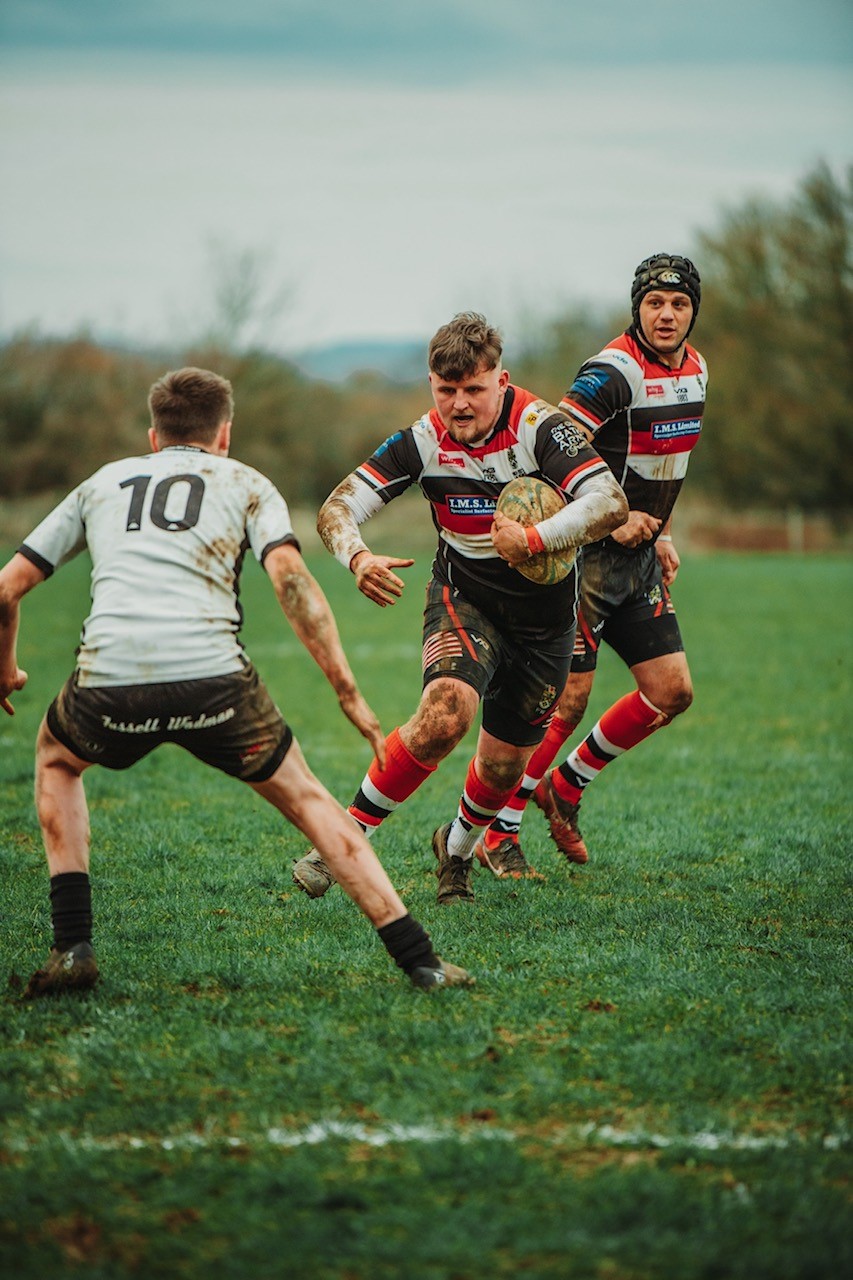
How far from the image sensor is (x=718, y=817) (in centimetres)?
747

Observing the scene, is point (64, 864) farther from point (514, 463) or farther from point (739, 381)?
point (739, 381)

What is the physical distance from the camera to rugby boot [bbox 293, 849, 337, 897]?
17.3ft

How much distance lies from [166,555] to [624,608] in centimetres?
279

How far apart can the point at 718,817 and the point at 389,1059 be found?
4046mm

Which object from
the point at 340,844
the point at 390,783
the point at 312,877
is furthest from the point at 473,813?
the point at 340,844

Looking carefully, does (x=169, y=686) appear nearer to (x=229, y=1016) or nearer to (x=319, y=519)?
(x=229, y=1016)

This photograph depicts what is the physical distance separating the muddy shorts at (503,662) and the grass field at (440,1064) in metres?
0.78

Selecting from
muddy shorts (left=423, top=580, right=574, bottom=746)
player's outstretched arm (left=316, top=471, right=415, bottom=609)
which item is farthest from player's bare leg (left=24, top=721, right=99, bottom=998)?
muddy shorts (left=423, top=580, right=574, bottom=746)

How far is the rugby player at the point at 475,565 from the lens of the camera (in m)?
5.04

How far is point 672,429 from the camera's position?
6043 millimetres

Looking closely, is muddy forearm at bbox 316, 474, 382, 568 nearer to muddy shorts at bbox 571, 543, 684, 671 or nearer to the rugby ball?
the rugby ball

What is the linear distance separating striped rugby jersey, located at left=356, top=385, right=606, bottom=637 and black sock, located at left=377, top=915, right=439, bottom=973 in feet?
5.18

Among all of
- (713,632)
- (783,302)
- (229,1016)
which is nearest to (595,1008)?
(229,1016)

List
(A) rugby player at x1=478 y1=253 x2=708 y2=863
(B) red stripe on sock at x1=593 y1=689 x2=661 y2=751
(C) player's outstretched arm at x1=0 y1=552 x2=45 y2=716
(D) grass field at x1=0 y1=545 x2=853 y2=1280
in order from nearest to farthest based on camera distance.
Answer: (D) grass field at x1=0 y1=545 x2=853 y2=1280 → (C) player's outstretched arm at x1=0 y1=552 x2=45 y2=716 → (A) rugby player at x1=478 y1=253 x2=708 y2=863 → (B) red stripe on sock at x1=593 y1=689 x2=661 y2=751
